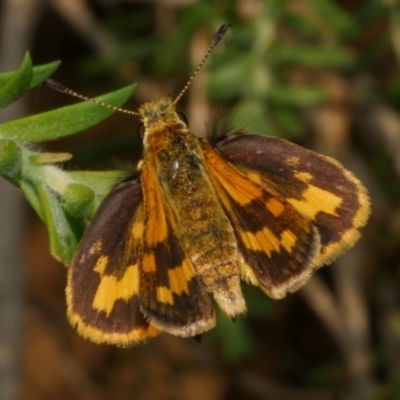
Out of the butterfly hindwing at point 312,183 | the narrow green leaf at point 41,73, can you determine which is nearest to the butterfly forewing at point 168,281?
the butterfly hindwing at point 312,183

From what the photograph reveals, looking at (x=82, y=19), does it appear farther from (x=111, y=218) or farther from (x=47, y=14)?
(x=111, y=218)

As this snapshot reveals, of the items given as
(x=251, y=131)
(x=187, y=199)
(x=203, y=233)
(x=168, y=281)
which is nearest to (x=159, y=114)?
(x=187, y=199)

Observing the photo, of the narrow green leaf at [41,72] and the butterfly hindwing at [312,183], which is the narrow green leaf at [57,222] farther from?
the butterfly hindwing at [312,183]

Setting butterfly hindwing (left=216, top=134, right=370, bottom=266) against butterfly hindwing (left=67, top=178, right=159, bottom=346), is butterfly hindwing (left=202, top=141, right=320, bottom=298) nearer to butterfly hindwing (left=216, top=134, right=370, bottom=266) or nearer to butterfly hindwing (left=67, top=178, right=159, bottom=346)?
butterfly hindwing (left=216, top=134, right=370, bottom=266)

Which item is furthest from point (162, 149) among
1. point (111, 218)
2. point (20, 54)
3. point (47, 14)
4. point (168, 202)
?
point (47, 14)

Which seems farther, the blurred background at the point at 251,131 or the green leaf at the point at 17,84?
the blurred background at the point at 251,131

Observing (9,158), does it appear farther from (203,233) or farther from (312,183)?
(312,183)

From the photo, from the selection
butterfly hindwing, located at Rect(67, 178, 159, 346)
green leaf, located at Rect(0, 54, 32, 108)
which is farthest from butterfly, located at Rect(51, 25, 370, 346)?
green leaf, located at Rect(0, 54, 32, 108)
